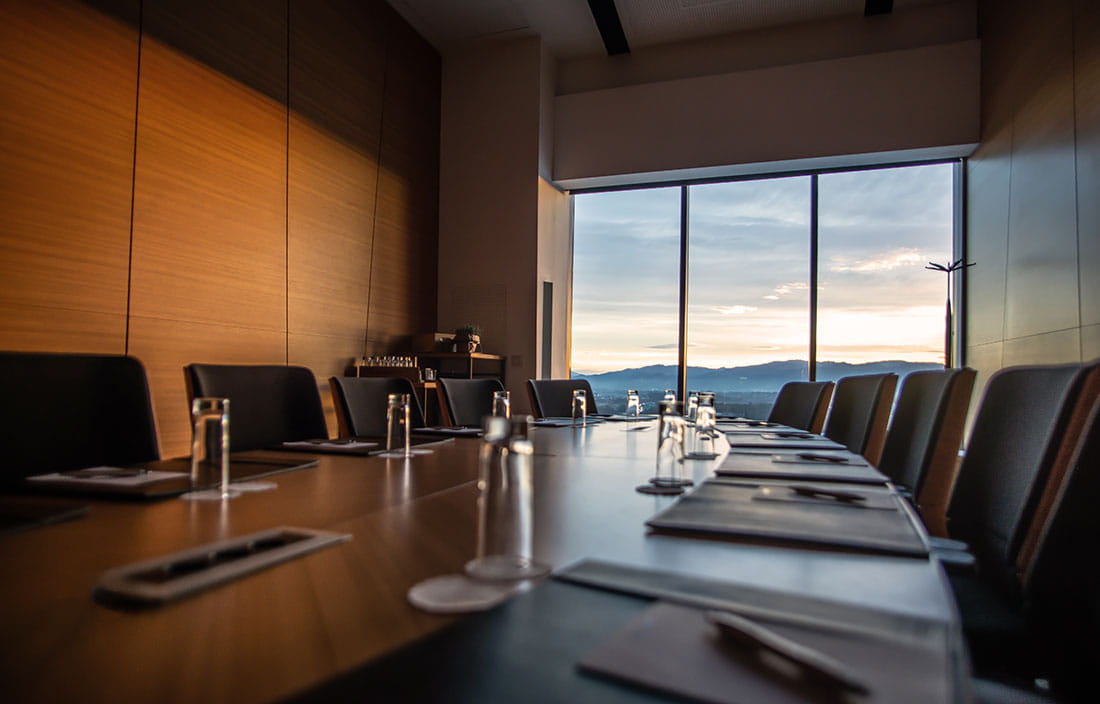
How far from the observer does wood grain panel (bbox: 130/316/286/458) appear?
384 centimetres

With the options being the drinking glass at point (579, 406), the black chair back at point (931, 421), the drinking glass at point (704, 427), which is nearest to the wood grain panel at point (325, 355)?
the drinking glass at point (579, 406)

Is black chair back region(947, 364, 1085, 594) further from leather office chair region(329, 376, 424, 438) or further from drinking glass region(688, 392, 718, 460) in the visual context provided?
leather office chair region(329, 376, 424, 438)

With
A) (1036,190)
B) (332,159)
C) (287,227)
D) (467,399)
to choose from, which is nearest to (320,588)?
(467,399)

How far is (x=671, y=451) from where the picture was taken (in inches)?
59.7

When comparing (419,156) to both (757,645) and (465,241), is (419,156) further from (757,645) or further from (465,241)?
(757,645)

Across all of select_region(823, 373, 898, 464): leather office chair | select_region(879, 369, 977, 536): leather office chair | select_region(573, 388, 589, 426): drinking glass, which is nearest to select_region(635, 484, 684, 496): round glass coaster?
select_region(879, 369, 977, 536): leather office chair

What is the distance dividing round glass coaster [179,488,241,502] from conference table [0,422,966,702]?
1.1 inches

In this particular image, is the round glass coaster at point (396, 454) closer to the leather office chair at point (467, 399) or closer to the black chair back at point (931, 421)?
the leather office chair at point (467, 399)

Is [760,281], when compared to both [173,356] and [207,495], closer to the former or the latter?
[173,356]

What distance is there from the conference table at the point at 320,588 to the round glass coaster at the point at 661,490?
0.03 metres

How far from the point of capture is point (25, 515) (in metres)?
0.98

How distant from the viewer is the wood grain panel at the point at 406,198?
20.6 feet

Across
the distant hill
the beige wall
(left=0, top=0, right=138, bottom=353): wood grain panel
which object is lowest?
the distant hill

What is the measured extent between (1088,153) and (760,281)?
10.6 feet
